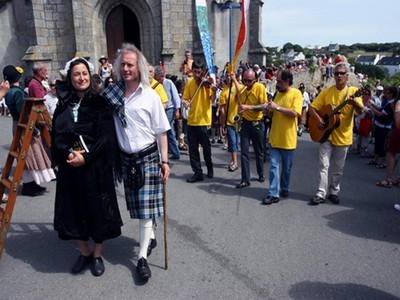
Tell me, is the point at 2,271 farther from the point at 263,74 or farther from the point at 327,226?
the point at 263,74

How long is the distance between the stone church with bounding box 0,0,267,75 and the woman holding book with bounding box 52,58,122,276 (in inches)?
384

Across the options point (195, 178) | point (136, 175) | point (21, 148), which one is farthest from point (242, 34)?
point (21, 148)

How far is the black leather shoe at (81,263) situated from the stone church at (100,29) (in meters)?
10.2

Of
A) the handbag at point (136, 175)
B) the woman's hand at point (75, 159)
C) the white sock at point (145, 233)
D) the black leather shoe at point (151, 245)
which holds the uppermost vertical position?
the woman's hand at point (75, 159)

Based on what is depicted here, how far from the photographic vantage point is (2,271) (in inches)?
128

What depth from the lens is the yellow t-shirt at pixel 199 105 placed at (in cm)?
568

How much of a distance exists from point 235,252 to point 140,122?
175cm

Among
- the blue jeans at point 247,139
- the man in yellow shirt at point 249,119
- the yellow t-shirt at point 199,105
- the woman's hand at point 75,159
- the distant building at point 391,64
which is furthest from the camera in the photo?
the distant building at point 391,64

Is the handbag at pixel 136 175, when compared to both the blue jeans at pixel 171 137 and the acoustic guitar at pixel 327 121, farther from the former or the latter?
the blue jeans at pixel 171 137

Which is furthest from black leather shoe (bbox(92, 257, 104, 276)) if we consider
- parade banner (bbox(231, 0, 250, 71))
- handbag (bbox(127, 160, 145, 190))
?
parade banner (bbox(231, 0, 250, 71))

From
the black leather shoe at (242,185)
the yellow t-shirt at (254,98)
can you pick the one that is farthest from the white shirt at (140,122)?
the black leather shoe at (242,185)

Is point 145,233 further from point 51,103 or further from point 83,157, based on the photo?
point 51,103

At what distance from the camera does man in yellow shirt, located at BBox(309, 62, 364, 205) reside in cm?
452

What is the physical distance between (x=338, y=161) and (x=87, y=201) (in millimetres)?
3552
